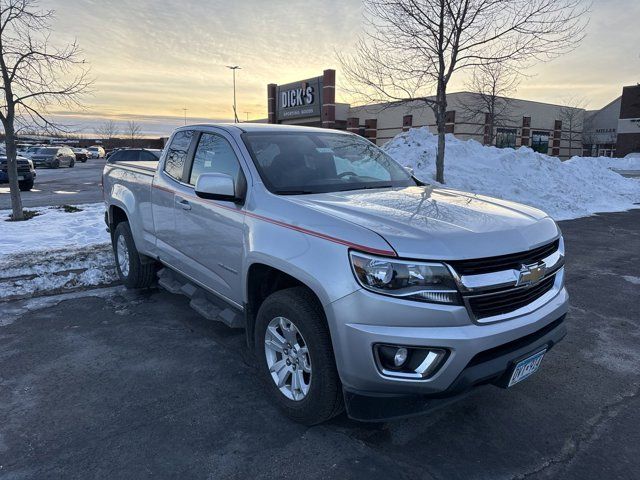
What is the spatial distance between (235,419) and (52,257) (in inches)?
190

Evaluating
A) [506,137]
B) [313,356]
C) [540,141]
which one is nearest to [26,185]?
[313,356]

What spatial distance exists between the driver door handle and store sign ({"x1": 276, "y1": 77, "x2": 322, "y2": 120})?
26269 mm

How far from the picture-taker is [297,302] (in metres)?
2.77

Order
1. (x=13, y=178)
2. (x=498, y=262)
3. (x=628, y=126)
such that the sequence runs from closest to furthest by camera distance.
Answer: (x=498, y=262) < (x=13, y=178) < (x=628, y=126)

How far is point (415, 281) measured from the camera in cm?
239

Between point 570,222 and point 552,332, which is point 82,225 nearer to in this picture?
point 552,332

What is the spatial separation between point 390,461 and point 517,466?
72 centimetres

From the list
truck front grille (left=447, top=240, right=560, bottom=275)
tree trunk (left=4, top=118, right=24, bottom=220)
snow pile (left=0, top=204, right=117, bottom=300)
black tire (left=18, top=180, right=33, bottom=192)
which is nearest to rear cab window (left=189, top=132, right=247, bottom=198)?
truck front grille (left=447, top=240, right=560, bottom=275)

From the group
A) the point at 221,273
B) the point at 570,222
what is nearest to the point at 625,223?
the point at 570,222

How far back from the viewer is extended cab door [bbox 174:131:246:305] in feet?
11.3

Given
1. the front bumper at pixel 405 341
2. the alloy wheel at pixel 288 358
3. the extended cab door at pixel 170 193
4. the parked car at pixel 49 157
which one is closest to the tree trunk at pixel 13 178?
the extended cab door at pixel 170 193

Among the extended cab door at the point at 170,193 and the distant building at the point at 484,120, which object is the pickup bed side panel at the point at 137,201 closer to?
the extended cab door at the point at 170,193

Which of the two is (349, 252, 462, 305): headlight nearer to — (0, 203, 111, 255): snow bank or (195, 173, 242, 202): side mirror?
(195, 173, 242, 202): side mirror

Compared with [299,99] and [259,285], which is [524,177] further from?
[299,99]
